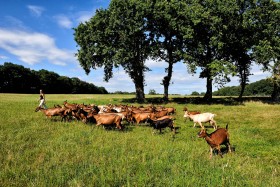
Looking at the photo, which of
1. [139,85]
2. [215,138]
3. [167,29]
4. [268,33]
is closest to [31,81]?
[139,85]

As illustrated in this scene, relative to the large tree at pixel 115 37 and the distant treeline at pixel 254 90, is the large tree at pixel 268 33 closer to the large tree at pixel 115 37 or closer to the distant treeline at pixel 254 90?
the large tree at pixel 115 37

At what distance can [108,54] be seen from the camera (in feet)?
136

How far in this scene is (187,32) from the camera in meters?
39.4

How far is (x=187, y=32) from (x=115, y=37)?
11.2 metres

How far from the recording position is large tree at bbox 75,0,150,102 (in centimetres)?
4072

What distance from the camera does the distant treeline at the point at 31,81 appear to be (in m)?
98.5

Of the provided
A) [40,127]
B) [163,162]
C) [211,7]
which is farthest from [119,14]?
[163,162]

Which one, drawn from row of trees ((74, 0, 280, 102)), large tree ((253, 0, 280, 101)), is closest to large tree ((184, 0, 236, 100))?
row of trees ((74, 0, 280, 102))

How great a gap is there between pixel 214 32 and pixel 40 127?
32.5m

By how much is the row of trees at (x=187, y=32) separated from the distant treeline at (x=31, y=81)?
6495 centimetres

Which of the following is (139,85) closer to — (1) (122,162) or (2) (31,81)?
(1) (122,162)

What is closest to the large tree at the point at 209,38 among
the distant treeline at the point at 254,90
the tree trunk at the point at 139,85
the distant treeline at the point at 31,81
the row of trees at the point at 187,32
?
the row of trees at the point at 187,32

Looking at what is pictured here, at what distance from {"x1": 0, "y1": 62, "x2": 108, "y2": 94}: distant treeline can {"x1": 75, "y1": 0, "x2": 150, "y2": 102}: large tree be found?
63.0 m

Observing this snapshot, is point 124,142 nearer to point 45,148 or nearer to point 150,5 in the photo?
point 45,148
